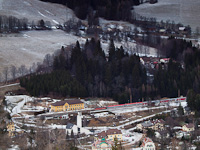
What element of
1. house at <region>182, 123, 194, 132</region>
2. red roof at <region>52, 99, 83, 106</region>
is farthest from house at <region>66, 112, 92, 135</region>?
house at <region>182, 123, 194, 132</region>

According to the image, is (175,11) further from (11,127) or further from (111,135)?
(11,127)

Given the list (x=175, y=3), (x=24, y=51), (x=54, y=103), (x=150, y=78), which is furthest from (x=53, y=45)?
(x=175, y=3)

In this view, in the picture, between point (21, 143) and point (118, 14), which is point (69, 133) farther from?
point (118, 14)

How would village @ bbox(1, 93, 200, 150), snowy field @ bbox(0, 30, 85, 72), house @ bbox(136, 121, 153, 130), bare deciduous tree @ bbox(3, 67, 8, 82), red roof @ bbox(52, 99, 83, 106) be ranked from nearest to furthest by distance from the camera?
village @ bbox(1, 93, 200, 150)
house @ bbox(136, 121, 153, 130)
red roof @ bbox(52, 99, 83, 106)
bare deciduous tree @ bbox(3, 67, 8, 82)
snowy field @ bbox(0, 30, 85, 72)

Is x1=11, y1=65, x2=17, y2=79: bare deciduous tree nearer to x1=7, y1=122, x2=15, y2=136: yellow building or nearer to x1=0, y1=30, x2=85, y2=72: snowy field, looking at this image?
x1=0, y1=30, x2=85, y2=72: snowy field

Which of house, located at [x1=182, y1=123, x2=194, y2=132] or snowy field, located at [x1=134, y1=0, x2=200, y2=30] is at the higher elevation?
snowy field, located at [x1=134, y1=0, x2=200, y2=30]

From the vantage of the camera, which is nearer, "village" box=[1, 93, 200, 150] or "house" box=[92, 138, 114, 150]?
"house" box=[92, 138, 114, 150]
